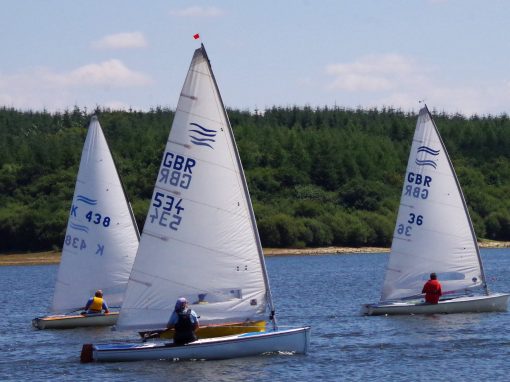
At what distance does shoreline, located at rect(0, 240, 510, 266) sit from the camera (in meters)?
121

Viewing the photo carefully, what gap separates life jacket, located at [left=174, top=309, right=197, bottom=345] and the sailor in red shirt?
Result: 15.1m

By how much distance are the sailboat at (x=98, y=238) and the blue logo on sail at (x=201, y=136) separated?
1293 cm

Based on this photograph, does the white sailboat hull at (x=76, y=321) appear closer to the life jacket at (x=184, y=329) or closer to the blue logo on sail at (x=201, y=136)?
the life jacket at (x=184, y=329)

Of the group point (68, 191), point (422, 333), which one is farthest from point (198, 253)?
point (68, 191)

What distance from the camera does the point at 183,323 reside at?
107 feet

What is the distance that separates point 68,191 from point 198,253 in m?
105

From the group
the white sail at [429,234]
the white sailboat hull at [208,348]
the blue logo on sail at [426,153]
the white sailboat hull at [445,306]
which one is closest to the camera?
the white sailboat hull at [208,348]

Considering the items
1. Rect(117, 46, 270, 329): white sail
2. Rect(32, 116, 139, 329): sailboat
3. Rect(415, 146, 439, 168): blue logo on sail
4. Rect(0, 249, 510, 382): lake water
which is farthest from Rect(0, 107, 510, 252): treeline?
Rect(117, 46, 270, 329): white sail

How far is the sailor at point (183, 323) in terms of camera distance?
3244cm

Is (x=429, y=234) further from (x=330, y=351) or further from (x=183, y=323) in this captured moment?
(x=183, y=323)

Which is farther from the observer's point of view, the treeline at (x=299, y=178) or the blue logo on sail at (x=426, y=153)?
the treeline at (x=299, y=178)

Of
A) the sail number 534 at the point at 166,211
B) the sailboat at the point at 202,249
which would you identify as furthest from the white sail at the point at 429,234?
the sail number 534 at the point at 166,211

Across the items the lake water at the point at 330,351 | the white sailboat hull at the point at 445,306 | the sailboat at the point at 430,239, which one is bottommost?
the lake water at the point at 330,351

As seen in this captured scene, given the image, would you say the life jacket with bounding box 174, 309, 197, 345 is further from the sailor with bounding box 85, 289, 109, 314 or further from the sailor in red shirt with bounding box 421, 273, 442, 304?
the sailor in red shirt with bounding box 421, 273, 442, 304
